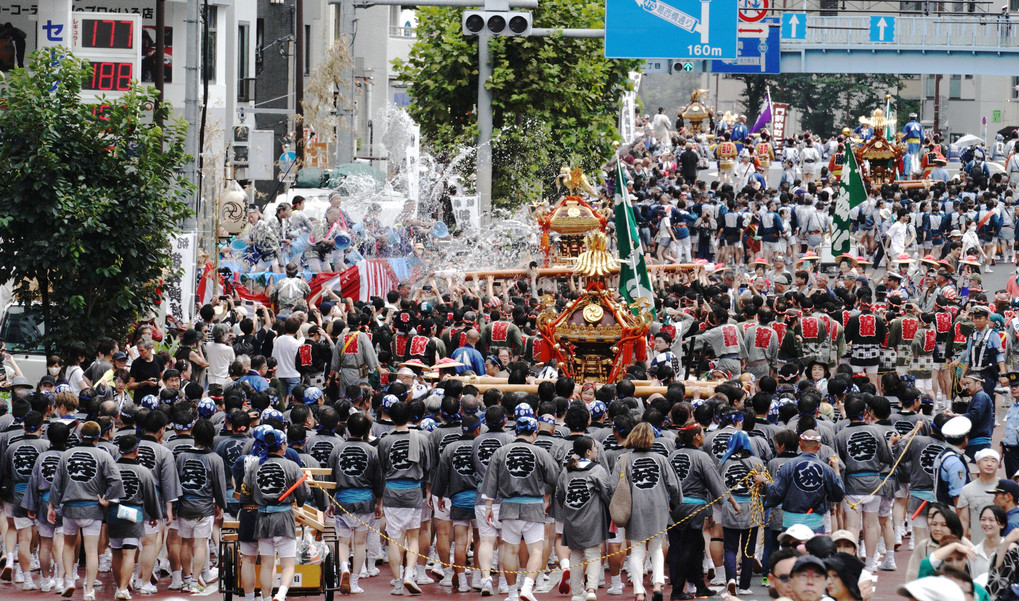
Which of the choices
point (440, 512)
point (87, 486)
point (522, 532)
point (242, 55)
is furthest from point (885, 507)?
point (242, 55)

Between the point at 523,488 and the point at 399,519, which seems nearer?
the point at 523,488

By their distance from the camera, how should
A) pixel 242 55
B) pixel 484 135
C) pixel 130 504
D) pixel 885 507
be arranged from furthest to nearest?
pixel 242 55, pixel 484 135, pixel 885 507, pixel 130 504

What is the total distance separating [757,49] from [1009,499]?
1406 inches

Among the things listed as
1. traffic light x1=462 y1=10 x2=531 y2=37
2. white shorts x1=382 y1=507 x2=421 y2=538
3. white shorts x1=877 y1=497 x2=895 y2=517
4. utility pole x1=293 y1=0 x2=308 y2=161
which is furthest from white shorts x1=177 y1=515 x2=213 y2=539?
utility pole x1=293 y1=0 x2=308 y2=161

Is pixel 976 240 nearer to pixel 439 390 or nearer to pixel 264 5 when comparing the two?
pixel 439 390

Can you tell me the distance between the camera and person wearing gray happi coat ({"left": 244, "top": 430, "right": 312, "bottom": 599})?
1155cm

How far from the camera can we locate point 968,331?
742 inches

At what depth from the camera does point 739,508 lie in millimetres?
12352

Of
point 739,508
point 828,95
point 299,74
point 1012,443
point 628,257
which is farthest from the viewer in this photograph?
point 828,95

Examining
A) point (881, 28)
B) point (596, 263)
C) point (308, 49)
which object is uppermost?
point (881, 28)

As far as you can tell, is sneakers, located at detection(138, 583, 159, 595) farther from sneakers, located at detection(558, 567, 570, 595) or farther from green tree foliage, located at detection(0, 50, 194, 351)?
green tree foliage, located at detection(0, 50, 194, 351)

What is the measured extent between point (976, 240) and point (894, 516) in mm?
16059

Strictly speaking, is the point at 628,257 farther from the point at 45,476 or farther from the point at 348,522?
the point at 45,476

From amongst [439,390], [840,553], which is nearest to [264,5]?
[439,390]
